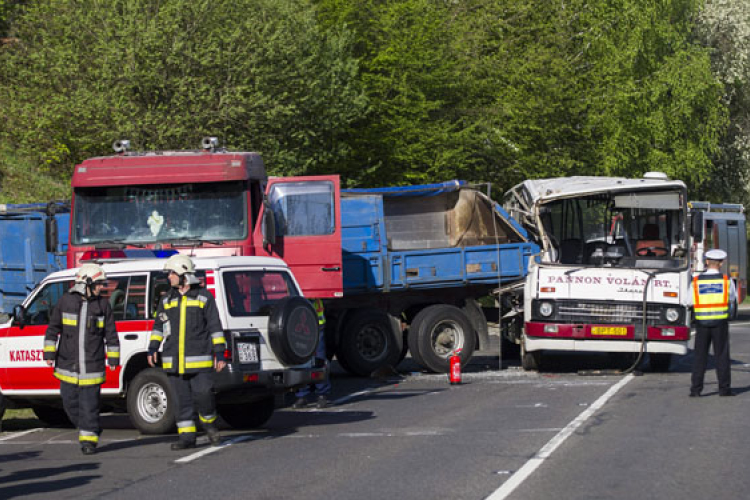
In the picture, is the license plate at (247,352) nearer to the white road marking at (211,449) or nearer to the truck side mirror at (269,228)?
the white road marking at (211,449)

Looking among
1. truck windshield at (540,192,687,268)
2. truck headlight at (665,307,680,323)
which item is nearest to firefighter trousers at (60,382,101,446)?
truck headlight at (665,307,680,323)

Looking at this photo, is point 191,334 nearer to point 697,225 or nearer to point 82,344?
point 82,344

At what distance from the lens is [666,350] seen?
60.8 ft

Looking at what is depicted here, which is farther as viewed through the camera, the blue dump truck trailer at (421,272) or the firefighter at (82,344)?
the blue dump truck trailer at (421,272)

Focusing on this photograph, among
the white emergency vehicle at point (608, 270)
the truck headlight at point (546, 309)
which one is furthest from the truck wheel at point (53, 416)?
the truck headlight at point (546, 309)

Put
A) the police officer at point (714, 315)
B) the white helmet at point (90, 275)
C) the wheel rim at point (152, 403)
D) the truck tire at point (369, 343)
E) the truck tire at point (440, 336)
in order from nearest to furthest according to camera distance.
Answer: the white helmet at point (90, 275) → the wheel rim at point (152, 403) → the police officer at point (714, 315) → the truck tire at point (369, 343) → the truck tire at point (440, 336)

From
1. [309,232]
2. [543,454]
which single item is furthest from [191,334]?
[309,232]

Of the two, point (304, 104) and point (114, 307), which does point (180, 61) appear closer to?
point (304, 104)

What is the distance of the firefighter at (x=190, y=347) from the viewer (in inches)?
472

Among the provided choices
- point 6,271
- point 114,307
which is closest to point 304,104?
point 6,271

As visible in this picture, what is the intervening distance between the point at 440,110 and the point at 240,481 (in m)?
30.5

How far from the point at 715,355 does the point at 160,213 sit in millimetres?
7172

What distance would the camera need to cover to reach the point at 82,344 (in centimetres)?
1223

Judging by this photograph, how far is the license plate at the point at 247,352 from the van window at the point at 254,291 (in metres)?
0.34
